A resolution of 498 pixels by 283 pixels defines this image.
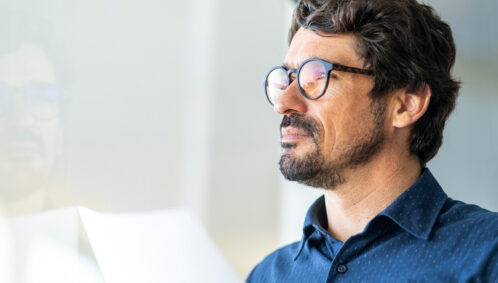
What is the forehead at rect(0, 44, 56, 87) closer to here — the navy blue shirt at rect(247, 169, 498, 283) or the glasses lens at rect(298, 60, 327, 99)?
the glasses lens at rect(298, 60, 327, 99)

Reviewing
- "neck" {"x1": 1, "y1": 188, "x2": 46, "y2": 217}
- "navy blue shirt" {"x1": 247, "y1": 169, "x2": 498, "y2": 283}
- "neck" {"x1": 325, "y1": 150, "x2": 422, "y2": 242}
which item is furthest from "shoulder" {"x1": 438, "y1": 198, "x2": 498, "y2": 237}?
"neck" {"x1": 1, "y1": 188, "x2": 46, "y2": 217}

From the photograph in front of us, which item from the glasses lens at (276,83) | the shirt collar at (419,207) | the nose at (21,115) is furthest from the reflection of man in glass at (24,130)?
the shirt collar at (419,207)

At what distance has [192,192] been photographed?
2113 millimetres

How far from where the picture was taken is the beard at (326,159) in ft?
4.17

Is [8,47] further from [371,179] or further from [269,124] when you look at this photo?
[269,124]

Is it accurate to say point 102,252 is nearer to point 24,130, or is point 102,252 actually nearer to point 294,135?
point 24,130

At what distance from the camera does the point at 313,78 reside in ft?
4.19

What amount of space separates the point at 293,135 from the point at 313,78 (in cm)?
15

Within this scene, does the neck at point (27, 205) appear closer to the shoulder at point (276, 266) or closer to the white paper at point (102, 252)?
the white paper at point (102, 252)

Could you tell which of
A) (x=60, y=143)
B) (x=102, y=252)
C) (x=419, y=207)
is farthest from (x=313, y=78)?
(x=60, y=143)

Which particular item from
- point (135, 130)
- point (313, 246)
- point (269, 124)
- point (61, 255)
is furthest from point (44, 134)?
point (269, 124)

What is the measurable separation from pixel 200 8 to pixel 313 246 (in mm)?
1206

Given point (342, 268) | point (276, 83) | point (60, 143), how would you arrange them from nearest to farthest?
point (342, 268) < point (276, 83) < point (60, 143)

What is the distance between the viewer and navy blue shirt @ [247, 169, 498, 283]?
3.45 ft
